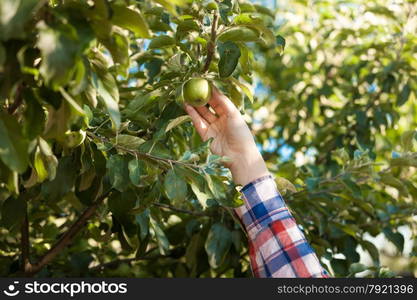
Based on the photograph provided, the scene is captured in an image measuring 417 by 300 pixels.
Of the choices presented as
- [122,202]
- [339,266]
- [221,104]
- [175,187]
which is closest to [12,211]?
[122,202]

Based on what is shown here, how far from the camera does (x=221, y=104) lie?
151 centimetres

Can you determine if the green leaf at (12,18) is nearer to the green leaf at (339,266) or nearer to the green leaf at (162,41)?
the green leaf at (162,41)

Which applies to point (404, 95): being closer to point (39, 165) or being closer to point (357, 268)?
point (357, 268)

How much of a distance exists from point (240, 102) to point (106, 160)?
0.44 metres

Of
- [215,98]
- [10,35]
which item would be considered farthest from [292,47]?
[10,35]

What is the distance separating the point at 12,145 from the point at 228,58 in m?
0.64

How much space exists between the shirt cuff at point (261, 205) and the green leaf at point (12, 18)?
0.76m

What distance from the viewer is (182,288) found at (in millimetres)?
1412

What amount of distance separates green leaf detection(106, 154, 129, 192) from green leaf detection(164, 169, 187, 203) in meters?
0.12

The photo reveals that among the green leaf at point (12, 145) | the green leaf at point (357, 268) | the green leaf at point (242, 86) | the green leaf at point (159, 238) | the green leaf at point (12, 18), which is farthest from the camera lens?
the green leaf at point (357, 268)

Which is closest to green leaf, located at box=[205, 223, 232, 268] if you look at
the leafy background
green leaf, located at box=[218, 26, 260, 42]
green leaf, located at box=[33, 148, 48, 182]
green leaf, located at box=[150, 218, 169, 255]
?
the leafy background

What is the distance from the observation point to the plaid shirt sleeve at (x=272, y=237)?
55.9 inches

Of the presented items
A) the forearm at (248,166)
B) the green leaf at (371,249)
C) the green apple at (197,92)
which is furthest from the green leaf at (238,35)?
the green leaf at (371,249)

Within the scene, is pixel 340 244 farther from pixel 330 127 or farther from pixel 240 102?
pixel 240 102
